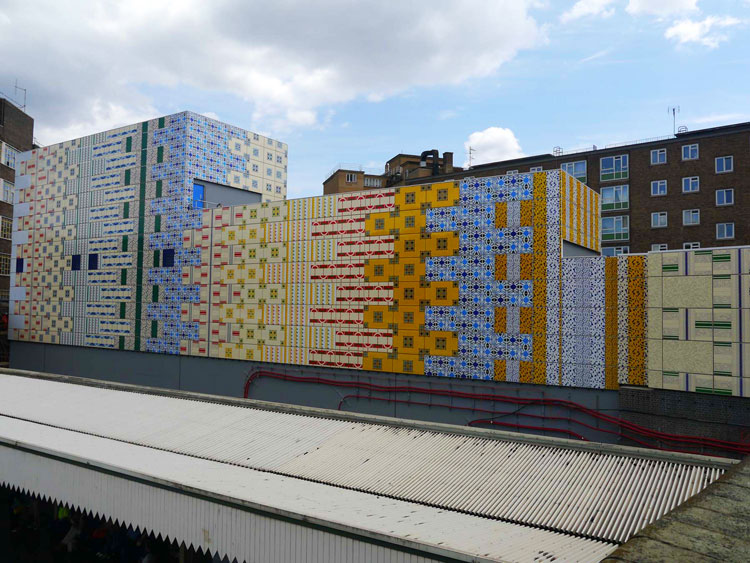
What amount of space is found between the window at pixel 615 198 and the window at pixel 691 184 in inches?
184

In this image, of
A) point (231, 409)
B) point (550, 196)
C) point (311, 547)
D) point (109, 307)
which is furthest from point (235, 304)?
point (311, 547)

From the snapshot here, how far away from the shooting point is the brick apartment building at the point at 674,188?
146 ft

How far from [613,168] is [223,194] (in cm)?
3622

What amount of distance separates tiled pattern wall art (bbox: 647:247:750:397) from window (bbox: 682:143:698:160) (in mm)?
33193

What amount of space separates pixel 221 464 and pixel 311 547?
4.38m

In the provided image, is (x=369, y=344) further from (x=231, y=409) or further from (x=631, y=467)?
(x=631, y=467)

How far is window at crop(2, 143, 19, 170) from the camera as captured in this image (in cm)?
5244

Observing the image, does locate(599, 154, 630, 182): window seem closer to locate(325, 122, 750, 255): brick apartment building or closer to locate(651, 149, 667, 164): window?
locate(325, 122, 750, 255): brick apartment building

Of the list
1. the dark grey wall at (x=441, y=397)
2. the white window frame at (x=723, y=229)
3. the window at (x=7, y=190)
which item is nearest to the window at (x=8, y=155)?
the window at (x=7, y=190)

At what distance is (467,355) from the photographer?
23.7 metres

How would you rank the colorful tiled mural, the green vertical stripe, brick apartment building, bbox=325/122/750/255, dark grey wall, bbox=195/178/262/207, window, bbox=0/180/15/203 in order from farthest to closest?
window, bbox=0/180/15/203
brick apartment building, bbox=325/122/750/255
the green vertical stripe
dark grey wall, bbox=195/178/262/207
the colorful tiled mural

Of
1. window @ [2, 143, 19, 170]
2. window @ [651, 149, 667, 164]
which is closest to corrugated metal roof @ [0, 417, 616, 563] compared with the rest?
window @ [651, 149, 667, 164]

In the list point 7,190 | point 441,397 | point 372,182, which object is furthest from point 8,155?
point 441,397

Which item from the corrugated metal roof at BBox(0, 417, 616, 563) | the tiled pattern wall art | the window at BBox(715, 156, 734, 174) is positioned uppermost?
the window at BBox(715, 156, 734, 174)
